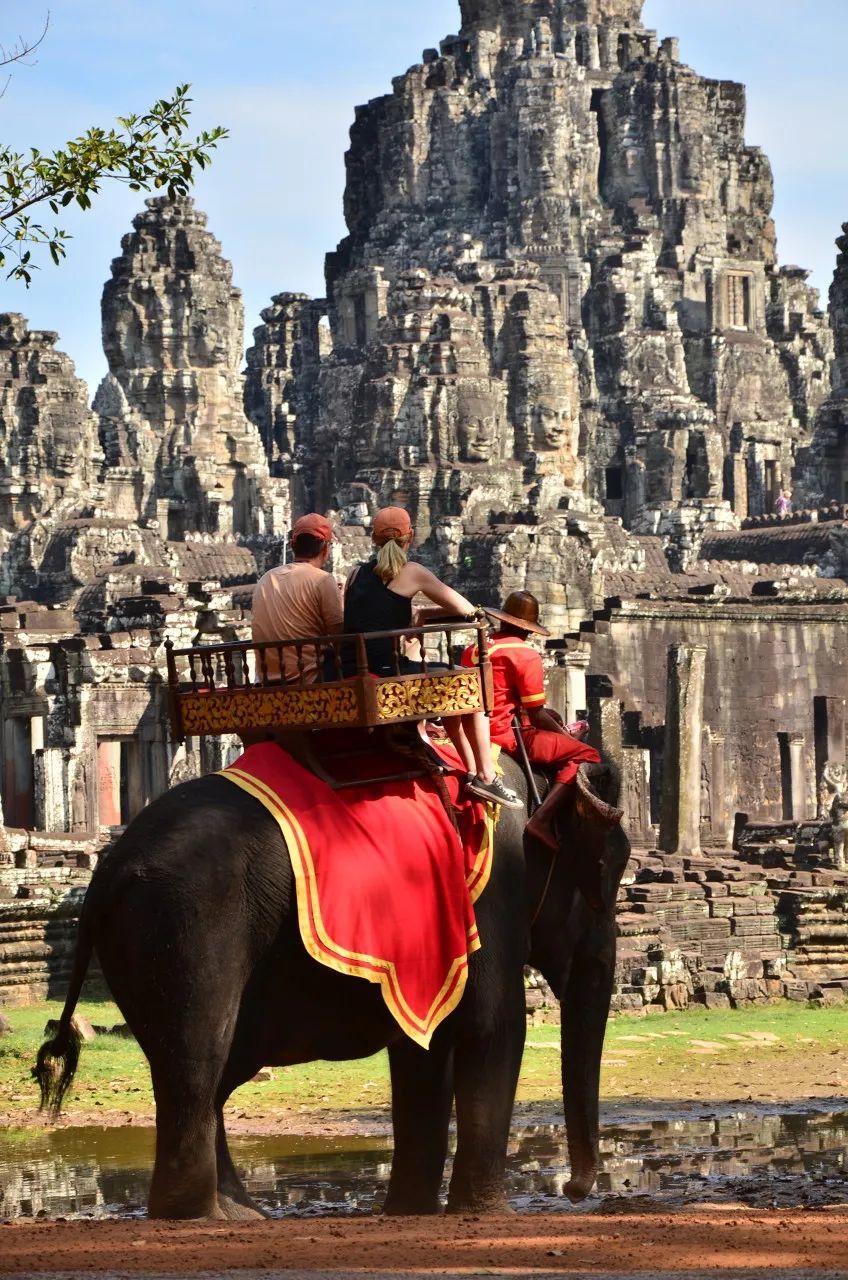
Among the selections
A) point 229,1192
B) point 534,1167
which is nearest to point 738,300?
point 534,1167

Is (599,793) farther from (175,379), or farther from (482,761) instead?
(175,379)

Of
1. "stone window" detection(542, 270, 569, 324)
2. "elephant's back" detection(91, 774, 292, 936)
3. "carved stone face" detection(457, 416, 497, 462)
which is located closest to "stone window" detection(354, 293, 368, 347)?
"stone window" detection(542, 270, 569, 324)

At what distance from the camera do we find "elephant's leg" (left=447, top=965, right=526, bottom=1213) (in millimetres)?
11188

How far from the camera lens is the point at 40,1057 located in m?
11.0

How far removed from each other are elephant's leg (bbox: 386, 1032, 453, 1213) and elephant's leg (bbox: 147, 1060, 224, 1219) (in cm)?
116

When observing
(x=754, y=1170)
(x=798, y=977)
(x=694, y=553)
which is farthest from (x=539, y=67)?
(x=754, y=1170)

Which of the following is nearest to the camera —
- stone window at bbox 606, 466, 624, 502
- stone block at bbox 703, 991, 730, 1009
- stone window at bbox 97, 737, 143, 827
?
Result: stone block at bbox 703, 991, 730, 1009

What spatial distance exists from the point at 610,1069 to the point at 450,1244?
29.8 ft

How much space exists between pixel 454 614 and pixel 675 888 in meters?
13.6

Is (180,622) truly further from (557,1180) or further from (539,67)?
(539,67)

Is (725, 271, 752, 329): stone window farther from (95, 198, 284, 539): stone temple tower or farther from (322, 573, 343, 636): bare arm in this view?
(322, 573, 343, 636): bare arm

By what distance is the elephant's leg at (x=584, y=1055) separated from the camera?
12.0m

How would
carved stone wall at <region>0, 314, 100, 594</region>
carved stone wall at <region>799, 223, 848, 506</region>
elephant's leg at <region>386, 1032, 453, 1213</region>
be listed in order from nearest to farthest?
1. elephant's leg at <region>386, 1032, 453, 1213</region>
2. carved stone wall at <region>0, 314, 100, 594</region>
3. carved stone wall at <region>799, 223, 848, 506</region>

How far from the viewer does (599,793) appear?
477 inches
